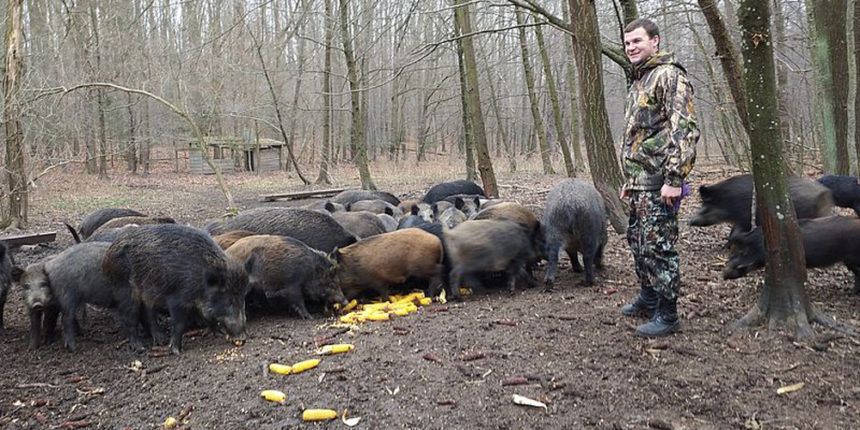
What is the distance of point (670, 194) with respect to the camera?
170 inches

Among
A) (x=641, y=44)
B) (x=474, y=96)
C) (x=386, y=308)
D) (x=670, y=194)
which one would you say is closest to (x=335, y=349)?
(x=386, y=308)

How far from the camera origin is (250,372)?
15.5 ft

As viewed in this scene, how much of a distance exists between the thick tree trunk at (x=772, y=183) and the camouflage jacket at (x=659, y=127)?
1.62 feet

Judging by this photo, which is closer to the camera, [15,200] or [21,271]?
[21,271]

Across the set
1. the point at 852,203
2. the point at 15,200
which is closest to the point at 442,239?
the point at 852,203

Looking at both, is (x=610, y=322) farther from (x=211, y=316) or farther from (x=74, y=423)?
(x=74, y=423)

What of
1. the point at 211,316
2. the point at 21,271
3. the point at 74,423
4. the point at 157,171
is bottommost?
the point at 74,423

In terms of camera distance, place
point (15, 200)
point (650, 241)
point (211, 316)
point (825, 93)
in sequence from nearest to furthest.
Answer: point (650, 241), point (211, 316), point (825, 93), point (15, 200)

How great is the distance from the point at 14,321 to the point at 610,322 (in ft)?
20.2

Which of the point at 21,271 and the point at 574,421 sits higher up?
the point at 21,271

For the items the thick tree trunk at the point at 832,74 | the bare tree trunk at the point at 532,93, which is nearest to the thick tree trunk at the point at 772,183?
the thick tree trunk at the point at 832,74

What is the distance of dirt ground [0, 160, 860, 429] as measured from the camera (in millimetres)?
3691

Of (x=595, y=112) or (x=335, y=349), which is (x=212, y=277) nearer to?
(x=335, y=349)

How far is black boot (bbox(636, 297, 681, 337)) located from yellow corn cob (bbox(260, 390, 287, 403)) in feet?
8.58
